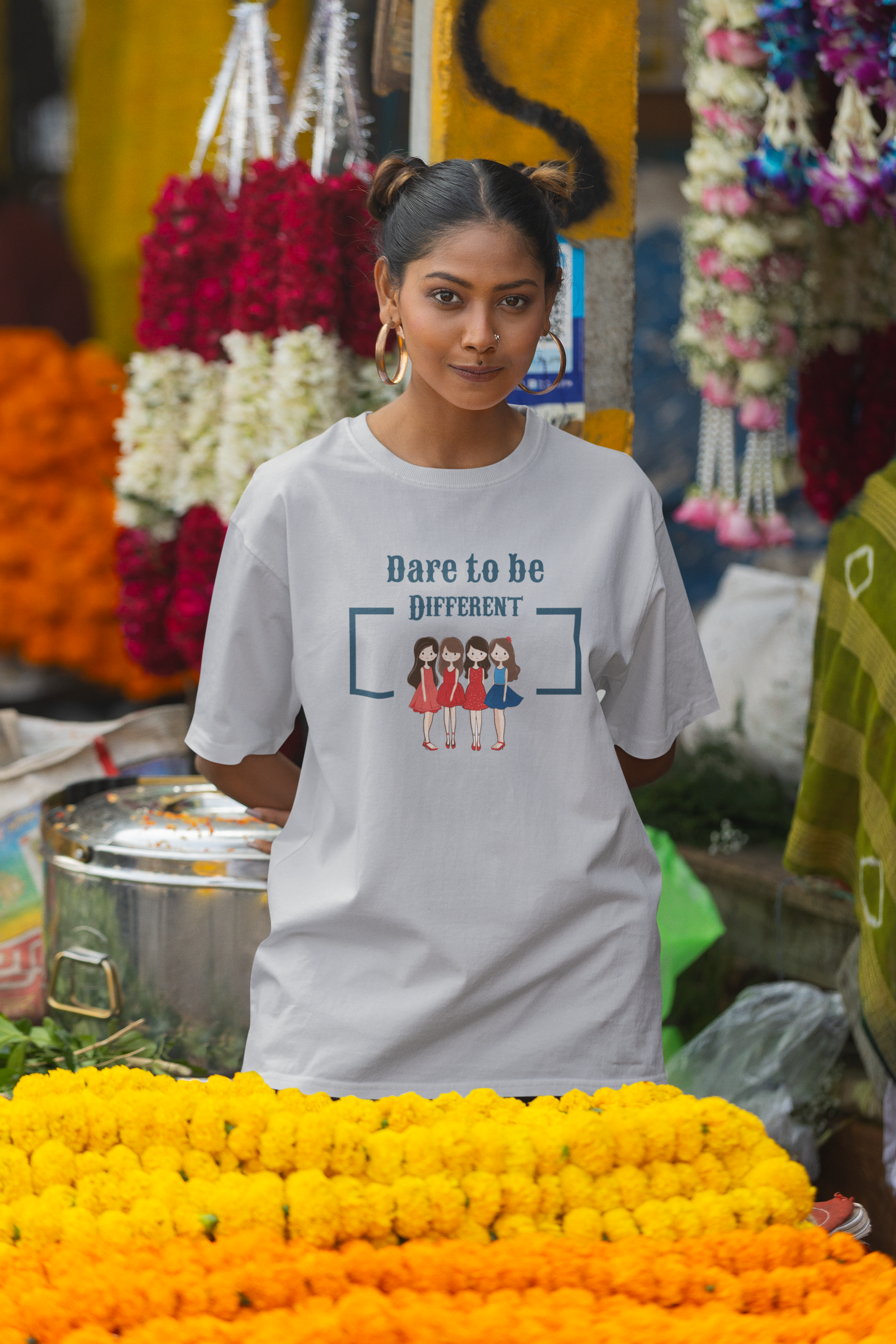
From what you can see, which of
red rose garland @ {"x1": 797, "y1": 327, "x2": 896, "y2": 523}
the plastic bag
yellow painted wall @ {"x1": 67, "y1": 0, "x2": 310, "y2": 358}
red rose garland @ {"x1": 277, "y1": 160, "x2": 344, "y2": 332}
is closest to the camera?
red rose garland @ {"x1": 277, "y1": 160, "x2": 344, "y2": 332}

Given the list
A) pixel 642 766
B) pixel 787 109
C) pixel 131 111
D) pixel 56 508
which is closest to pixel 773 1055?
pixel 642 766

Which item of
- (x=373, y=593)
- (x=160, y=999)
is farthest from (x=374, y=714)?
(x=160, y=999)

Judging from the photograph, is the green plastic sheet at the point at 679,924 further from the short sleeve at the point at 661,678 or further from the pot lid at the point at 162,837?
the short sleeve at the point at 661,678

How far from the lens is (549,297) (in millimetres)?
1333

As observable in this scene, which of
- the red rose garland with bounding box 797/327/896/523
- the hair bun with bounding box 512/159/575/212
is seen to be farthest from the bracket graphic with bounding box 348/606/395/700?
the red rose garland with bounding box 797/327/896/523

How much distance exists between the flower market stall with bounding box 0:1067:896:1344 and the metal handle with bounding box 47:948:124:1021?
2.14ft

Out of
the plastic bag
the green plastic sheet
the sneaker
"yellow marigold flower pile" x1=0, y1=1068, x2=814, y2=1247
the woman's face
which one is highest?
the woman's face

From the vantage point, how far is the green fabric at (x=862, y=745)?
207 cm

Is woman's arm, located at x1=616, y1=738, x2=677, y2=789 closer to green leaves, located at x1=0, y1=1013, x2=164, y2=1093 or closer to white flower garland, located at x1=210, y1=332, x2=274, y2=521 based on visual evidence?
green leaves, located at x1=0, y1=1013, x2=164, y2=1093

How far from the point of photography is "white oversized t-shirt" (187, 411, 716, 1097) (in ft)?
4.30

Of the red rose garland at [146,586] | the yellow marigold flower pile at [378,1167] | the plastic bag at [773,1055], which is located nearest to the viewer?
the yellow marigold flower pile at [378,1167]

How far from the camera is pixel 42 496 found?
143 inches

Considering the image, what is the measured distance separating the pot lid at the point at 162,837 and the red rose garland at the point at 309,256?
811 mm

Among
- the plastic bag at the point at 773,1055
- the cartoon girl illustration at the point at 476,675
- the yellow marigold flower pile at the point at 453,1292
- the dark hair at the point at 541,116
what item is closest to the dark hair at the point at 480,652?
the cartoon girl illustration at the point at 476,675
